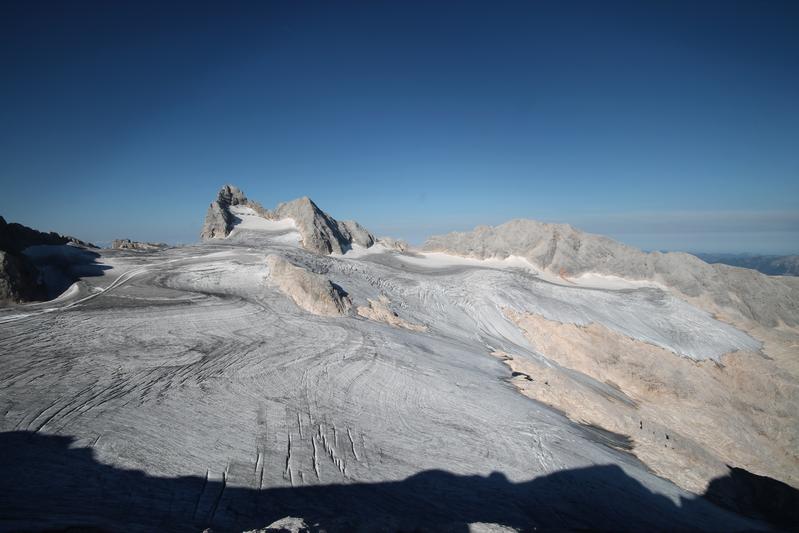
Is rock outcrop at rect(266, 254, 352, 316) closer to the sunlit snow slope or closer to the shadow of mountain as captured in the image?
the sunlit snow slope

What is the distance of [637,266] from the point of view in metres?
43.7

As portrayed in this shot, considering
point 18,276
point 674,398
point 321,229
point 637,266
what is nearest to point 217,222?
point 321,229

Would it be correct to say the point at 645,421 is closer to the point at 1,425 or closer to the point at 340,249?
the point at 1,425

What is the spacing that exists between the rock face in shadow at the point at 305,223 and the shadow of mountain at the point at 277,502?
31.3 metres

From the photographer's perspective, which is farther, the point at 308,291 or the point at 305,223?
the point at 305,223

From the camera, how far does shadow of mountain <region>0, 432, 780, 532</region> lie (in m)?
4.95

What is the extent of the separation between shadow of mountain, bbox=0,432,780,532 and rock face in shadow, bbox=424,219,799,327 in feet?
126

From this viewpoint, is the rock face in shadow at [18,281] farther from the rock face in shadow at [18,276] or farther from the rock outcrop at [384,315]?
the rock outcrop at [384,315]

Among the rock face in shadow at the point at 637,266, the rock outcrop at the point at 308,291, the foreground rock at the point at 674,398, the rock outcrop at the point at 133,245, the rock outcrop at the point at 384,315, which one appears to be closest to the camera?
the foreground rock at the point at 674,398

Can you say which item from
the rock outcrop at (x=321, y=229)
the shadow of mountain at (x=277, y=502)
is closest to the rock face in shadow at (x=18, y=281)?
the shadow of mountain at (x=277, y=502)

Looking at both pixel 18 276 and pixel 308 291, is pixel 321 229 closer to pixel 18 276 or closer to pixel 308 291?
pixel 308 291

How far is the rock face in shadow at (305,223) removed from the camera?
37969mm

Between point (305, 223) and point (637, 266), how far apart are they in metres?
41.2

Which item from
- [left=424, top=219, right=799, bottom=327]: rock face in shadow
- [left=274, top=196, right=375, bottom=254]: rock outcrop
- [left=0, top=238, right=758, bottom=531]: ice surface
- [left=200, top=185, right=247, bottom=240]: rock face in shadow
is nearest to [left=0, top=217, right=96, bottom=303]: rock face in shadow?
[left=0, top=238, right=758, bottom=531]: ice surface
